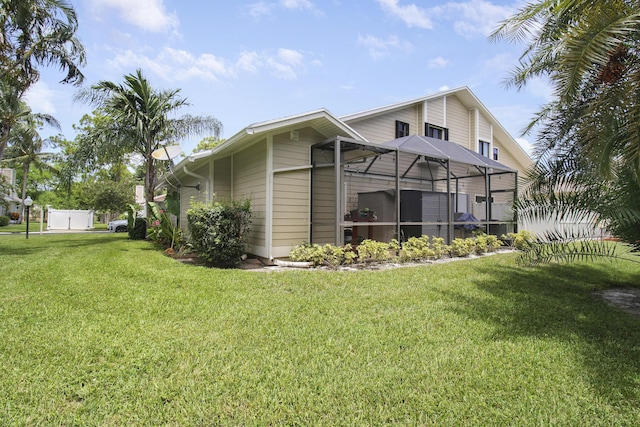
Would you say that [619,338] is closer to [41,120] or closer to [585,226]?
[585,226]

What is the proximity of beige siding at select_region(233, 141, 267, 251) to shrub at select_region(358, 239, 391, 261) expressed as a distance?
2.36 meters

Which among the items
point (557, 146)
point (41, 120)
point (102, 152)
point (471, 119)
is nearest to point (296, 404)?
point (557, 146)

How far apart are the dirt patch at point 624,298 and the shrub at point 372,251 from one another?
153 inches

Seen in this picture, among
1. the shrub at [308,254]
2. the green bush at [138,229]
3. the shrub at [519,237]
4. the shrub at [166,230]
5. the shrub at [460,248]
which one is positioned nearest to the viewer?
the shrub at [308,254]

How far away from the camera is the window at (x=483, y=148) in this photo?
17.0 metres

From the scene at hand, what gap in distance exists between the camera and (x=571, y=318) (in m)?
4.18

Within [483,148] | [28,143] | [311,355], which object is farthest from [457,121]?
[28,143]

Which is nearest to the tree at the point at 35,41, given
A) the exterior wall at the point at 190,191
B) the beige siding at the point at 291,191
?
the exterior wall at the point at 190,191

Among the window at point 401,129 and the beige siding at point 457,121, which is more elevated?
the beige siding at point 457,121

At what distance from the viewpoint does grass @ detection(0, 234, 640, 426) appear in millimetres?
2166

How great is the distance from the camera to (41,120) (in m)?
24.5

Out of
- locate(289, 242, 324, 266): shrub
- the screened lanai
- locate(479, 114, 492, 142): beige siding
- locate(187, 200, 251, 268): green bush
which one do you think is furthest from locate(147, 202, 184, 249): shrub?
locate(479, 114, 492, 142): beige siding

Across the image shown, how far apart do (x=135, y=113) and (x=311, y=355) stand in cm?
1362

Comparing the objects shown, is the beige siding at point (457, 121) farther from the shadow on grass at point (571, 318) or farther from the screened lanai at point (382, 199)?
the shadow on grass at point (571, 318)
